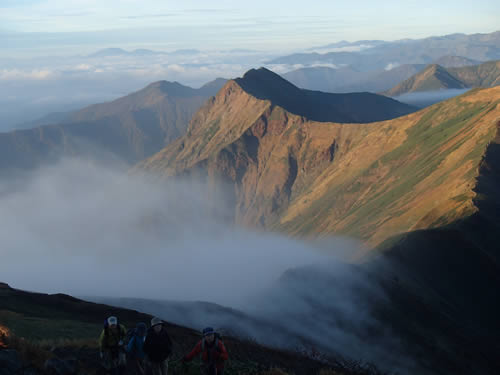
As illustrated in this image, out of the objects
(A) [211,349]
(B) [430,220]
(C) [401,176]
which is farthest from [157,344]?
(C) [401,176]

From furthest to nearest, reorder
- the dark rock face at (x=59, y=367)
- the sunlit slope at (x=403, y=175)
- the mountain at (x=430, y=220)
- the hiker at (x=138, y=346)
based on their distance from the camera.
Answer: the sunlit slope at (x=403, y=175) < the mountain at (x=430, y=220) < the hiker at (x=138, y=346) < the dark rock face at (x=59, y=367)

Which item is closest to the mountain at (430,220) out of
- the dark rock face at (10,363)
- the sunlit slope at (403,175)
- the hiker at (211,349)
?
the sunlit slope at (403,175)

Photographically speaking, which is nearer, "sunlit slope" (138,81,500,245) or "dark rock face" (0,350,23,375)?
"dark rock face" (0,350,23,375)

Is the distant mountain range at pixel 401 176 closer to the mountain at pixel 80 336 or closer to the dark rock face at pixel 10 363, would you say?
the mountain at pixel 80 336

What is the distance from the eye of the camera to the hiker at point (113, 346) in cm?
1716

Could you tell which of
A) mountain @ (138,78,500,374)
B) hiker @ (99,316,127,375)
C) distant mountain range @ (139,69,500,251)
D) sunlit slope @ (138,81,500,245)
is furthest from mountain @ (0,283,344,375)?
distant mountain range @ (139,69,500,251)

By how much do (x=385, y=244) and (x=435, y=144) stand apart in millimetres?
72945

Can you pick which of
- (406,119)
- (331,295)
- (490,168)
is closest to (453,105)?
(406,119)

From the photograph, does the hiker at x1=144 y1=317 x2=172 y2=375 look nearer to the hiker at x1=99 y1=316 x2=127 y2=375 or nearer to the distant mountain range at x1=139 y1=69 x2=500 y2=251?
the hiker at x1=99 y1=316 x2=127 y2=375

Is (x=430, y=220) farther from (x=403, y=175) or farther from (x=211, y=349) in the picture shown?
(x=211, y=349)

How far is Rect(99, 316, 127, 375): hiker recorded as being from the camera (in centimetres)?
1716

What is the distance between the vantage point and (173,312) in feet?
153

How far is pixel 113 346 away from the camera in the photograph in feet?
56.7

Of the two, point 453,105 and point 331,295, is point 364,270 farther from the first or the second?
point 453,105
